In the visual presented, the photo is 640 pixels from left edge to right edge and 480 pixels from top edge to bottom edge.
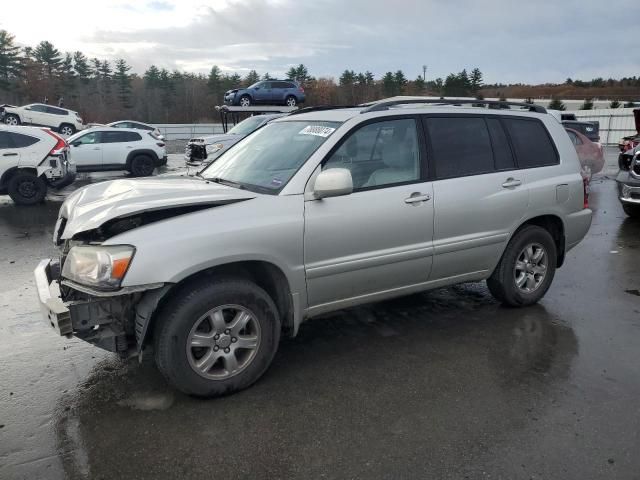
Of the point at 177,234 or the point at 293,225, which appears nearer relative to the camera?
the point at 177,234

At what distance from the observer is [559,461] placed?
276 cm

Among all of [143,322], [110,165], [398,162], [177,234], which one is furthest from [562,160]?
[110,165]

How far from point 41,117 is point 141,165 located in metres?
14.2

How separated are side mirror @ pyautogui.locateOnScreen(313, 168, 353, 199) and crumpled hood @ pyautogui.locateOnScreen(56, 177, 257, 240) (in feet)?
1.49

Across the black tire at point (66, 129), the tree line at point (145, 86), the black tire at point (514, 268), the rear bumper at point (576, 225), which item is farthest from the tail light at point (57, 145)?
the tree line at point (145, 86)

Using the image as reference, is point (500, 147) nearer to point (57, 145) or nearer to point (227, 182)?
point (227, 182)

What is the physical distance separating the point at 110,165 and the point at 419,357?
15.0 metres

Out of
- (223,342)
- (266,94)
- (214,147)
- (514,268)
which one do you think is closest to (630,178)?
(514,268)

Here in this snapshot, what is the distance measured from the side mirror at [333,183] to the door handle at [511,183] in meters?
1.75

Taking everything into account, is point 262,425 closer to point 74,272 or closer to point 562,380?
point 74,272

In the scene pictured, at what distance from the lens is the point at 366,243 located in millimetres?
3822

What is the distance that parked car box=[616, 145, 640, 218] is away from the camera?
8.84 meters

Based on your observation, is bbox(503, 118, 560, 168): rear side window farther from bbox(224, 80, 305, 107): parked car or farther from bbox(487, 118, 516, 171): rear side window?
bbox(224, 80, 305, 107): parked car

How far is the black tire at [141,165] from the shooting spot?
17.1 metres
